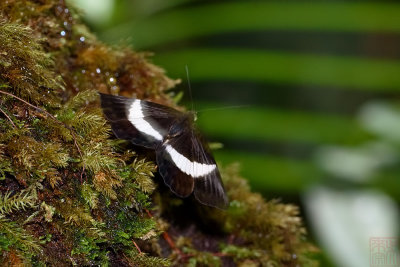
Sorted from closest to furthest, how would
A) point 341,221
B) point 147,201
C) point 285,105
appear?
point 147,201 < point 341,221 < point 285,105

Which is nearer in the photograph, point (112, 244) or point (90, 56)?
point (112, 244)

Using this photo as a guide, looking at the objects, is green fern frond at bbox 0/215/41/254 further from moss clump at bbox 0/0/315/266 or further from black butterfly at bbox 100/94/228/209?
black butterfly at bbox 100/94/228/209

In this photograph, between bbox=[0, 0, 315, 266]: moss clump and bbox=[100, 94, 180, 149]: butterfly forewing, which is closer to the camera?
bbox=[0, 0, 315, 266]: moss clump

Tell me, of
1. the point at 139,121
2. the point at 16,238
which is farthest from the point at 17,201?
the point at 139,121

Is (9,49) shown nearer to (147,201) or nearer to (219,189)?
(147,201)

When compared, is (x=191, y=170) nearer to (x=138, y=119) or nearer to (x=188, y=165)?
(x=188, y=165)

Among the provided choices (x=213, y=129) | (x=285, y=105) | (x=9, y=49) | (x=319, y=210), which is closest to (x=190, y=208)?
(x=9, y=49)

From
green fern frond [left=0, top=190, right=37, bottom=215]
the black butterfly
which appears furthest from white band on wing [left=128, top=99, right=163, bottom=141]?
green fern frond [left=0, top=190, right=37, bottom=215]
